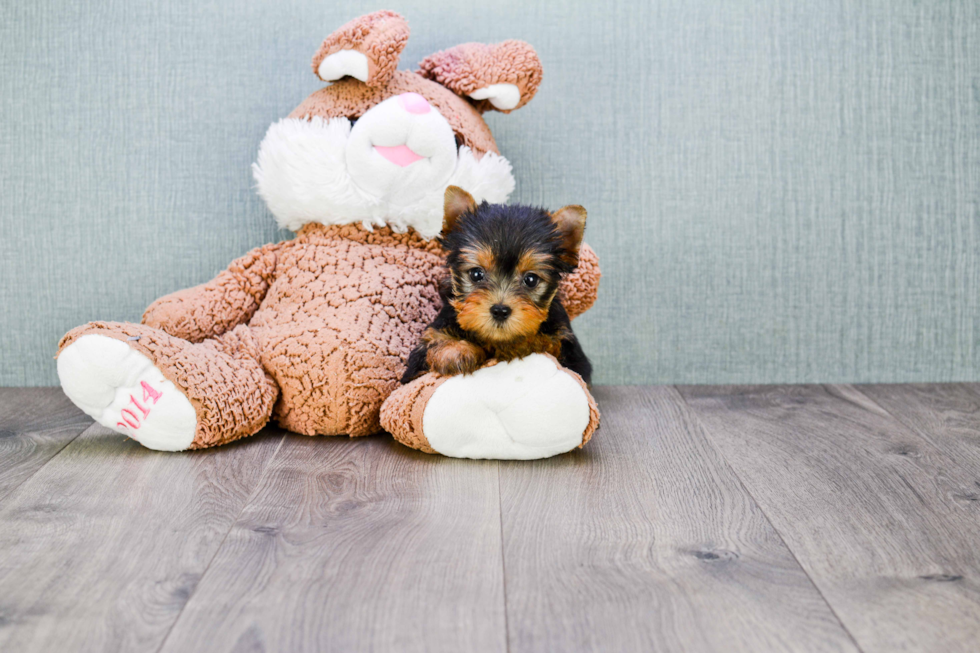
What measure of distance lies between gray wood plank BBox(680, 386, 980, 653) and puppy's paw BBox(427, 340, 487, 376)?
0.59 m

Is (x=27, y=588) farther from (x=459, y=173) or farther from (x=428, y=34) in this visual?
(x=428, y=34)

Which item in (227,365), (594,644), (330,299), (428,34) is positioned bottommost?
(594,644)

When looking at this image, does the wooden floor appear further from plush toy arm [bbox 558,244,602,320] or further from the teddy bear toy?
plush toy arm [bbox 558,244,602,320]

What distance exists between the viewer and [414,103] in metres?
1.86

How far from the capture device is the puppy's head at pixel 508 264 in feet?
5.08

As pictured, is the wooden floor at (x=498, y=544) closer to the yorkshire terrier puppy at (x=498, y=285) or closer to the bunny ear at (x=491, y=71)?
the yorkshire terrier puppy at (x=498, y=285)

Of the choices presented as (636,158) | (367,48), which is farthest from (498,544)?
(636,158)

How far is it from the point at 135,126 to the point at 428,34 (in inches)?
34.7

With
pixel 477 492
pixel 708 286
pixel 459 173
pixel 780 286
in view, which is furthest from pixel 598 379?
pixel 477 492

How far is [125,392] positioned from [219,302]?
39 centimetres

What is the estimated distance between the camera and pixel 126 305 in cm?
233

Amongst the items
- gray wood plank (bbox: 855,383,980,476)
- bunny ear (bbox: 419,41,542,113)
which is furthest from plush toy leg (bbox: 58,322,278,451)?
gray wood plank (bbox: 855,383,980,476)

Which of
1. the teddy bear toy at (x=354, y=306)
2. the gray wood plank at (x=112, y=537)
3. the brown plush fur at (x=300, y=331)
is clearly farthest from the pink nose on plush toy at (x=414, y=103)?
the gray wood plank at (x=112, y=537)

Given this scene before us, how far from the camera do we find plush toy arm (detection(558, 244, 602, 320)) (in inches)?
79.9
